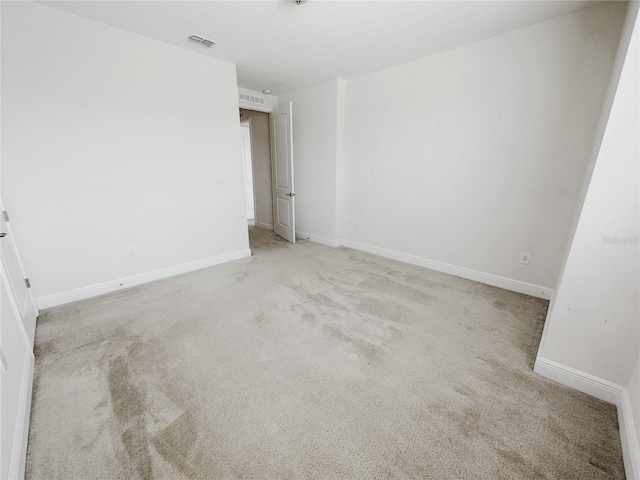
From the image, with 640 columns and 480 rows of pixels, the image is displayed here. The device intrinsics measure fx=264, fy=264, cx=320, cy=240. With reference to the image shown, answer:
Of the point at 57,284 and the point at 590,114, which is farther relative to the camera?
the point at 57,284

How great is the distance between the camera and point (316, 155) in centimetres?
438

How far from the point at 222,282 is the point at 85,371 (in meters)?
1.44

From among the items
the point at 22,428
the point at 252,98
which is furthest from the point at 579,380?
the point at 252,98

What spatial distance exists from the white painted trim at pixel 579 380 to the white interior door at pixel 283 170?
356cm

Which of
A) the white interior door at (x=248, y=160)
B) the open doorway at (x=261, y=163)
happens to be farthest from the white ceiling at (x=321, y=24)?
the white interior door at (x=248, y=160)

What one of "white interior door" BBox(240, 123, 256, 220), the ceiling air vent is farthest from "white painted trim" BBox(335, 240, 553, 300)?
"white interior door" BBox(240, 123, 256, 220)

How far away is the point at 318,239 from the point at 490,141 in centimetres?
284

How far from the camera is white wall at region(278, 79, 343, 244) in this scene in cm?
404

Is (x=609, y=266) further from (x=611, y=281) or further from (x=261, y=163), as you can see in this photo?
(x=261, y=163)

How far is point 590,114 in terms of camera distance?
223cm

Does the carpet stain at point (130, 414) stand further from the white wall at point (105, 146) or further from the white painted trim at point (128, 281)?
the white wall at point (105, 146)

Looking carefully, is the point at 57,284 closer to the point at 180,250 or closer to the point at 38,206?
the point at 38,206

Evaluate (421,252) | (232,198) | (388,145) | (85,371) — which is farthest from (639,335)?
(232,198)

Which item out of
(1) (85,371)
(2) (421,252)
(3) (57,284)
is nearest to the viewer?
(1) (85,371)
